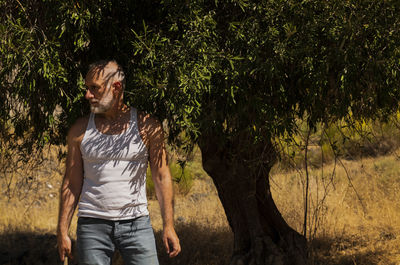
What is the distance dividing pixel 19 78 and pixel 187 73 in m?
1.19

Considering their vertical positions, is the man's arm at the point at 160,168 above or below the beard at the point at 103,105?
below

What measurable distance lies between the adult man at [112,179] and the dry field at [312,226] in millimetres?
3050

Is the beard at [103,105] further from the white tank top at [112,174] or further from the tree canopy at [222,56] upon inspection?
the tree canopy at [222,56]

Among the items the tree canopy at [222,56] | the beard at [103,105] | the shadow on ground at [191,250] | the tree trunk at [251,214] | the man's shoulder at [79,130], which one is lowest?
the shadow on ground at [191,250]

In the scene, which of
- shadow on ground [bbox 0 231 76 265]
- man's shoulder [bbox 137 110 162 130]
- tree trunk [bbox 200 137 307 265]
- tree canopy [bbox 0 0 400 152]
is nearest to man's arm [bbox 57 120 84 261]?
man's shoulder [bbox 137 110 162 130]

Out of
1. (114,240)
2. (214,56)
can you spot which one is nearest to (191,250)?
(214,56)

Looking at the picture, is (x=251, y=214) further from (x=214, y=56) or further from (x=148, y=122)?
(x=148, y=122)

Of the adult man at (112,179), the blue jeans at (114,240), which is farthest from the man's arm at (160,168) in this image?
the blue jeans at (114,240)

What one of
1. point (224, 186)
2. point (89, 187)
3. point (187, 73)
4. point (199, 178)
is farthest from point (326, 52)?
point (199, 178)

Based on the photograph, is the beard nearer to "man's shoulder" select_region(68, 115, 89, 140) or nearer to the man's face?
the man's face

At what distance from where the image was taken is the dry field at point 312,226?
8.19m

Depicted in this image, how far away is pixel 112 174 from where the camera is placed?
3312 mm

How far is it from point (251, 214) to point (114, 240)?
3.56 m

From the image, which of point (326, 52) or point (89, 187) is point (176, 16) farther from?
point (89, 187)
